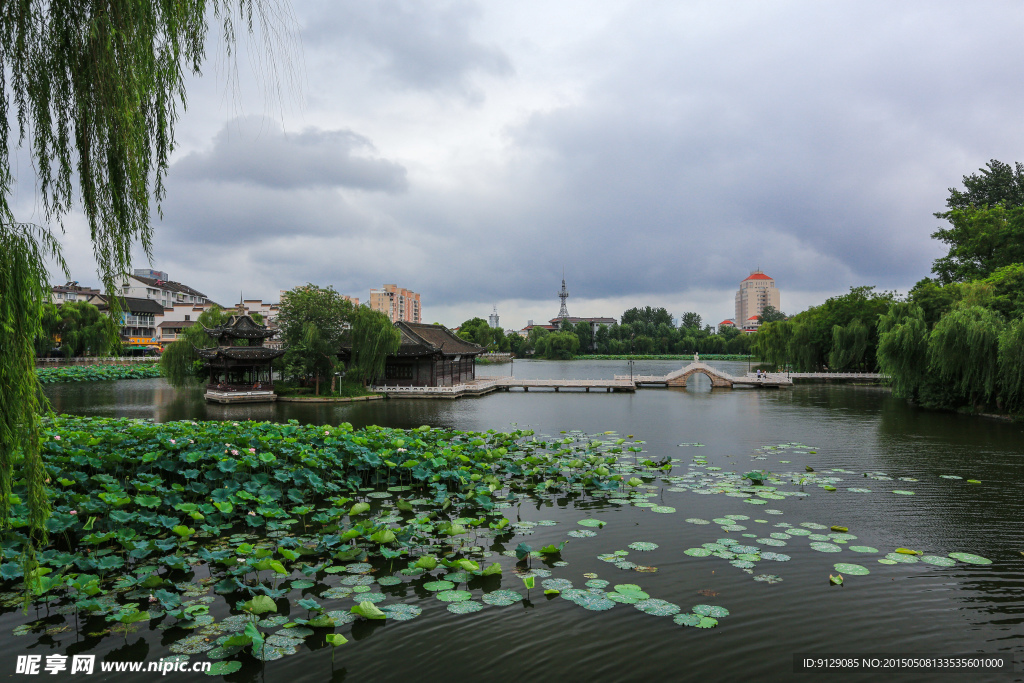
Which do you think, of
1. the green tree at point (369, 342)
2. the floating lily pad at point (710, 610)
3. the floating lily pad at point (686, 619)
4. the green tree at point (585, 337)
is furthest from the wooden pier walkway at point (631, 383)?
the green tree at point (585, 337)

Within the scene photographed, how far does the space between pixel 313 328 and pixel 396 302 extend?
75798 millimetres

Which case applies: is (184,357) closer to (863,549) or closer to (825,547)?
(825,547)

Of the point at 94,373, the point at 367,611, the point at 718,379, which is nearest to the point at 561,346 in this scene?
the point at 718,379

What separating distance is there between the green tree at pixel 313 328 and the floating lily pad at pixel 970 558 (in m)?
22.6

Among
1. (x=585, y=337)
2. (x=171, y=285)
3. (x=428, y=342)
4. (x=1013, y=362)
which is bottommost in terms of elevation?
(x=1013, y=362)

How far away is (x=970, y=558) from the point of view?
5.79 meters

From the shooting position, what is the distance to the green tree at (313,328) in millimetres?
24203

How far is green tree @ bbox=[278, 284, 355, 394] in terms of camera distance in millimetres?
24203

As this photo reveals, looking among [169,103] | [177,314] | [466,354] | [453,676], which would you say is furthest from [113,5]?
[177,314]

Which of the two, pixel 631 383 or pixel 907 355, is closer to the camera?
pixel 907 355

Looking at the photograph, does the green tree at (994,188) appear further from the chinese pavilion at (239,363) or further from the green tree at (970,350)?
the chinese pavilion at (239,363)

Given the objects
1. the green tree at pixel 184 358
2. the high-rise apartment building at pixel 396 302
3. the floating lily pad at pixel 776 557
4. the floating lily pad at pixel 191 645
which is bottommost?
the floating lily pad at pixel 776 557

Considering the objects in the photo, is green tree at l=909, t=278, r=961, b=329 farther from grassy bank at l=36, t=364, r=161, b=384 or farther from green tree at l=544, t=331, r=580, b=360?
green tree at l=544, t=331, r=580, b=360

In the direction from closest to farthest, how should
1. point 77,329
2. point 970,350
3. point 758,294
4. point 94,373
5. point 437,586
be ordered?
1. point 437,586
2. point 970,350
3. point 94,373
4. point 77,329
5. point 758,294
